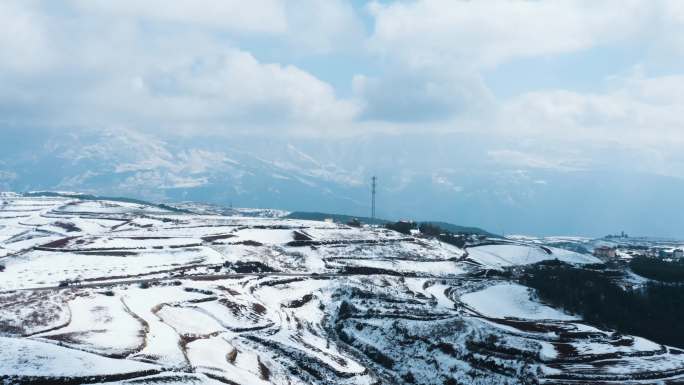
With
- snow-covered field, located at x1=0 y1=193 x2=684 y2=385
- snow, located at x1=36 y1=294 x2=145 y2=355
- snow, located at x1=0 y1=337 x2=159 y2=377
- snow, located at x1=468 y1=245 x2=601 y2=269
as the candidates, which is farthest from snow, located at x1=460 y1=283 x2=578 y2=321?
snow, located at x1=0 y1=337 x2=159 y2=377

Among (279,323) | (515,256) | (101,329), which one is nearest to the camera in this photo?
(101,329)

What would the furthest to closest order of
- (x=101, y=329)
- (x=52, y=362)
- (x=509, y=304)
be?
(x=509, y=304) → (x=101, y=329) → (x=52, y=362)

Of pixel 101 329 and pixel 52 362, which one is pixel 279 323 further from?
pixel 52 362

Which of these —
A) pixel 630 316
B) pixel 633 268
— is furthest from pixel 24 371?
pixel 633 268

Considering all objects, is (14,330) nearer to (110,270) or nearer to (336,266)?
(110,270)

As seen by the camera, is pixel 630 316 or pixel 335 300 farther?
pixel 630 316

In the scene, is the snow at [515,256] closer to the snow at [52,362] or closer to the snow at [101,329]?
the snow at [101,329]

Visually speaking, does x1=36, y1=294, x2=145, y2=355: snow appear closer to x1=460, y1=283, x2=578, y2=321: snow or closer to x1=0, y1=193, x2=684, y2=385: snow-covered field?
x1=0, y1=193, x2=684, y2=385: snow-covered field

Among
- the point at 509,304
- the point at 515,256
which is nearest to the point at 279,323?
the point at 509,304
